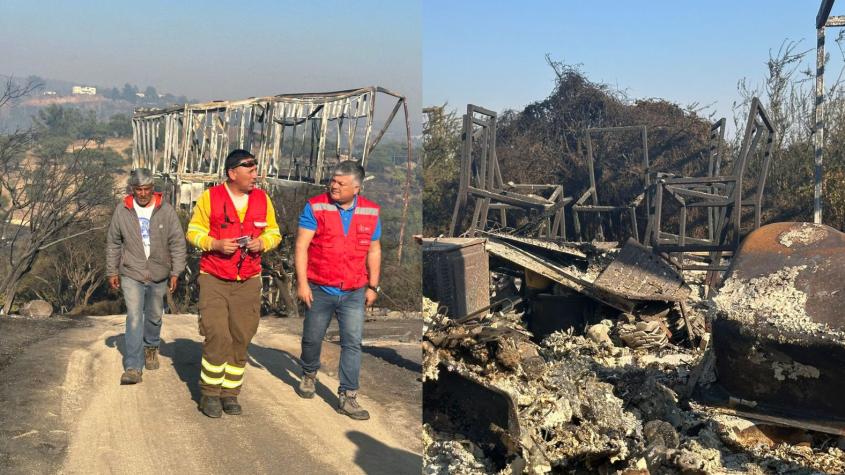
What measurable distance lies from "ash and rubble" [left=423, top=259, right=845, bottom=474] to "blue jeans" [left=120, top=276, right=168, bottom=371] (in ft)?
6.28

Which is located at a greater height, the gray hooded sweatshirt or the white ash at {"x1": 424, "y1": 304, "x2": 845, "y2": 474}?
the gray hooded sweatshirt

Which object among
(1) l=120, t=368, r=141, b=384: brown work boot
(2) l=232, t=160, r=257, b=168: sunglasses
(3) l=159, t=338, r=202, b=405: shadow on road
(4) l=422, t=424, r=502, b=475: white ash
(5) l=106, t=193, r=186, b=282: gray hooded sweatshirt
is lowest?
(4) l=422, t=424, r=502, b=475: white ash

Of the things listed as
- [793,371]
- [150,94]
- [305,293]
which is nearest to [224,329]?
[305,293]

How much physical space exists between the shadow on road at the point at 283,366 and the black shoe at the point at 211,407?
0.72 metres

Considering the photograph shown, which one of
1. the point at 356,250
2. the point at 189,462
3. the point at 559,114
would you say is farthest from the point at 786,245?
the point at 559,114

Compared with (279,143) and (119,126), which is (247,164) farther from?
(119,126)

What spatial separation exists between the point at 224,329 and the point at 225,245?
0.52 meters

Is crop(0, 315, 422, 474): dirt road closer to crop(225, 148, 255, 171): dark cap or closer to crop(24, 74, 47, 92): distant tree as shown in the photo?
crop(225, 148, 255, 171): dark cap

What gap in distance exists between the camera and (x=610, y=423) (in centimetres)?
520

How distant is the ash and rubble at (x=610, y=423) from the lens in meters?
4.67

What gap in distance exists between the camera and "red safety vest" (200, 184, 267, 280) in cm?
509

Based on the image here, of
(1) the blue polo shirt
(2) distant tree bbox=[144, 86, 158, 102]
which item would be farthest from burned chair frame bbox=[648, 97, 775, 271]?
(2) distant tree bbox=[144, 86, 158, 102]

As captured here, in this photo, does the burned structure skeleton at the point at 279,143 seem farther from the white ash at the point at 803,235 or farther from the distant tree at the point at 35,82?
the white ash at the point at 803,235

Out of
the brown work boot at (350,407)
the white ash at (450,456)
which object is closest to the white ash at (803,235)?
the white ash at (450,456)
